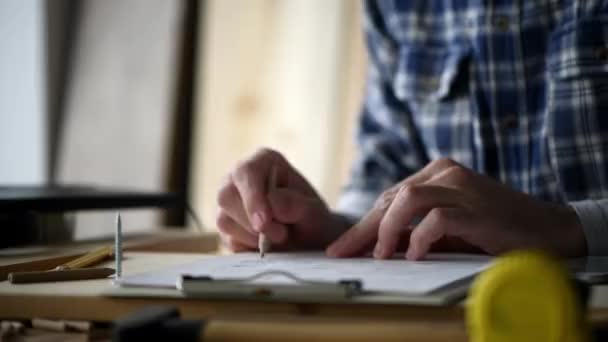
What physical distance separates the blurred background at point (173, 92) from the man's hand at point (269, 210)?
723mm

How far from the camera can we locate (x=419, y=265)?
0.63 meters

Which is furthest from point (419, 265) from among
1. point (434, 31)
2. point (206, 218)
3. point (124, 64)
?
point (124, 64)

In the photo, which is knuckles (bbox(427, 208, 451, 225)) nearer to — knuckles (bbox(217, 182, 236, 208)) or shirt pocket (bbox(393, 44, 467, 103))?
knuckles (bbox(217, 182, 236, 208))

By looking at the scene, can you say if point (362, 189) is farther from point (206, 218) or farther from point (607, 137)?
point (206, 218)

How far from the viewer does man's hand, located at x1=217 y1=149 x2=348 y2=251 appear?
2.54 ft

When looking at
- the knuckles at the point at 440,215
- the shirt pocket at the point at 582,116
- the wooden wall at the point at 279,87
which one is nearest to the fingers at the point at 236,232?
the knuckles at the point at 440,215

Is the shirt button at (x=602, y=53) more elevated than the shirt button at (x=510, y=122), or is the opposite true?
the shirt button at (x=602, y=53)

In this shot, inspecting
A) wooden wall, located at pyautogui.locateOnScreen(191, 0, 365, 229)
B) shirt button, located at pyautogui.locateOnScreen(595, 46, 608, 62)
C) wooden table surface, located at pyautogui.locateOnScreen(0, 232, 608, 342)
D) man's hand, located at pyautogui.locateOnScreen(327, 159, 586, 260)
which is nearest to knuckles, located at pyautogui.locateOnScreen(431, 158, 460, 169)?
man's hand, located at pyautogui.locateOnScreen(327, 159, 586, 260)

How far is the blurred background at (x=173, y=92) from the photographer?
1566 millimetres

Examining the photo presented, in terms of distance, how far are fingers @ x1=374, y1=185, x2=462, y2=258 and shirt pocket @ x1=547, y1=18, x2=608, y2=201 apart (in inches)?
14.6

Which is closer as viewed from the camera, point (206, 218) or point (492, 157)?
point (492, 157)

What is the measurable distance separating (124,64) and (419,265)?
129 cm

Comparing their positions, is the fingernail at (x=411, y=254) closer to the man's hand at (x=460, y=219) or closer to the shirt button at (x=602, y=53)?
the man's hand at (x=460, y=219)

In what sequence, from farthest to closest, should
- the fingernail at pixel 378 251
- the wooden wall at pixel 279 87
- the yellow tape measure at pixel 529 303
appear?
the wooden wall at pixel 279 87 → the fingernail at pixel 378 251 → the yellow tape measure at pixel 529 303
